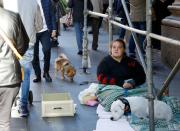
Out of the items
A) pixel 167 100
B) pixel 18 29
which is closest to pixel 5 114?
pixel 18 29

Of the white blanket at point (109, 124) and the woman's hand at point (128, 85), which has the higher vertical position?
the woman's hand at point (128, 85)

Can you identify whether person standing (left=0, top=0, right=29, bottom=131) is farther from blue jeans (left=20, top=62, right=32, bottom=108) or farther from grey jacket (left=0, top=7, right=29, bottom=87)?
blue jeans (left=20, top=62, right=32, bottom=108)

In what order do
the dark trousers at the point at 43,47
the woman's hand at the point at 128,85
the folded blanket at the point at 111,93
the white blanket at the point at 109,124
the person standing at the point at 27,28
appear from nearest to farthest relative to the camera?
the white blanket at the point at 109,124 < the person standing at the point at 27,28 < the folded blanket at the point at 111,93 < the woman's hand at the point at 128,85 < the dark trousers at the point at 43,47

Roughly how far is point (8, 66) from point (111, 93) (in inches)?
99.5

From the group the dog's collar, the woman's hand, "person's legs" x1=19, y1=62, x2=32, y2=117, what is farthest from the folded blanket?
"person's legs" x1=19, y1=62, x2=32, y2=117

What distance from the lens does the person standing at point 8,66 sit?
14.0 ft

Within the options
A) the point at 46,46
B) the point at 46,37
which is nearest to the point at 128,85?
the point at 46,37

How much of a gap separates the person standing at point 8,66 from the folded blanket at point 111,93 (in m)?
2.30

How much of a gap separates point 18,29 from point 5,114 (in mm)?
774

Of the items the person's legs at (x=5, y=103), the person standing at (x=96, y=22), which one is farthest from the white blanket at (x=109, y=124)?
the person standing at (x=96, y=22)

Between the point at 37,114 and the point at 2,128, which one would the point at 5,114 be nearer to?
the point at 2,128

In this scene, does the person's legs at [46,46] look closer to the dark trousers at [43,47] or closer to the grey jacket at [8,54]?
the dark trousers at [43,47]

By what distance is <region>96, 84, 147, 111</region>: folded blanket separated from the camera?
6.51 m

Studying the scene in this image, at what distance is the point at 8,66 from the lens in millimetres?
4309
